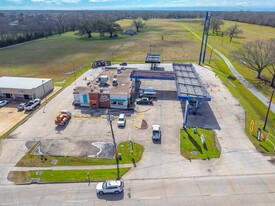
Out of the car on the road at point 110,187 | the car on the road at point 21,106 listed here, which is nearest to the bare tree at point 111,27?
the car on the road at point 21,106

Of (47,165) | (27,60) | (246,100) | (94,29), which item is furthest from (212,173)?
(94,29)

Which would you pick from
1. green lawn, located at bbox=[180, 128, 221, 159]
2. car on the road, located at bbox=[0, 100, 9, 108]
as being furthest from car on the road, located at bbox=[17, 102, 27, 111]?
green lawn, located at bbox=[180, 128, 221, 159]

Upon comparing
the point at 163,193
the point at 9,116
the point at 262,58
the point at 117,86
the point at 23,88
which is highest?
the point at 262,58

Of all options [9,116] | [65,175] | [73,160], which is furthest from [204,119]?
[9,116]

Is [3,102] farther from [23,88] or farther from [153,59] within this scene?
[153,59]

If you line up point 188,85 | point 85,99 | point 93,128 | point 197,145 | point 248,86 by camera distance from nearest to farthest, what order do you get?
point 197,145, point 93,128, point 85,99, point 188,85, point 248,86

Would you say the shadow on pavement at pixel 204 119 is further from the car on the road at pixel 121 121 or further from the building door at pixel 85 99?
the building door at pixel 85 99

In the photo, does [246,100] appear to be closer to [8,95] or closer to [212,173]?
[212,173]

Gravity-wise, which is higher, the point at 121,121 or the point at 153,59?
the point at 153,59
